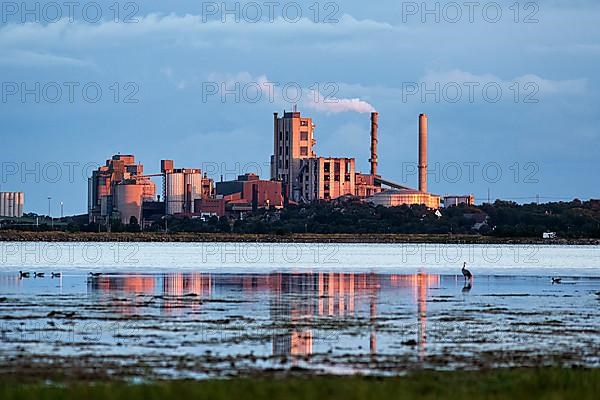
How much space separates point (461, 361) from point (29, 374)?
8.29 meters

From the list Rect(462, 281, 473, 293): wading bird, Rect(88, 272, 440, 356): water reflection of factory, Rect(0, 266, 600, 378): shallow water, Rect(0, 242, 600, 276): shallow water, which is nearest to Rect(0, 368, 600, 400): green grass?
Rect(0, 266, 600, 378): shallow water

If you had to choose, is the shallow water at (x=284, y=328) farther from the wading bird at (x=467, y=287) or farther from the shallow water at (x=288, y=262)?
the shallow water at (x=288, y=262)

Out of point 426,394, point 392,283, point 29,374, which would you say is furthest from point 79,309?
point 392,283

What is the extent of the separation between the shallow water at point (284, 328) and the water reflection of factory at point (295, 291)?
0.06 metres

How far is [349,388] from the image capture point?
17656 mm

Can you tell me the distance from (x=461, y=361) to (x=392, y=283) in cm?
2987

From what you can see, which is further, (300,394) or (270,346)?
(270,346)

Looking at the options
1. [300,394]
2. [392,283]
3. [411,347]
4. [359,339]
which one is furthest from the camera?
[392,283]

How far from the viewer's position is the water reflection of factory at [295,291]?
91.3ft

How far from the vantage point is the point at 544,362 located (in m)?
22.4

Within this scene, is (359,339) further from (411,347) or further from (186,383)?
(186,383)

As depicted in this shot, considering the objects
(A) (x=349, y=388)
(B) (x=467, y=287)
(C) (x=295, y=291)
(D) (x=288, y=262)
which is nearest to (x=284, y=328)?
(A) (x=349, y=388)

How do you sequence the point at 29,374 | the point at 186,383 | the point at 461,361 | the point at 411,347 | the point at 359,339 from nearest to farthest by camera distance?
the point at 186,383, the point at 29,374, the point at 461,361, the point at 411,347, the point at 359,339

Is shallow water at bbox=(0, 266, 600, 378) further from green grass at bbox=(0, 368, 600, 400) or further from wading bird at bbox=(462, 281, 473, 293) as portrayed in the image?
green grass at bbox=(0, 368, 600, 400)
